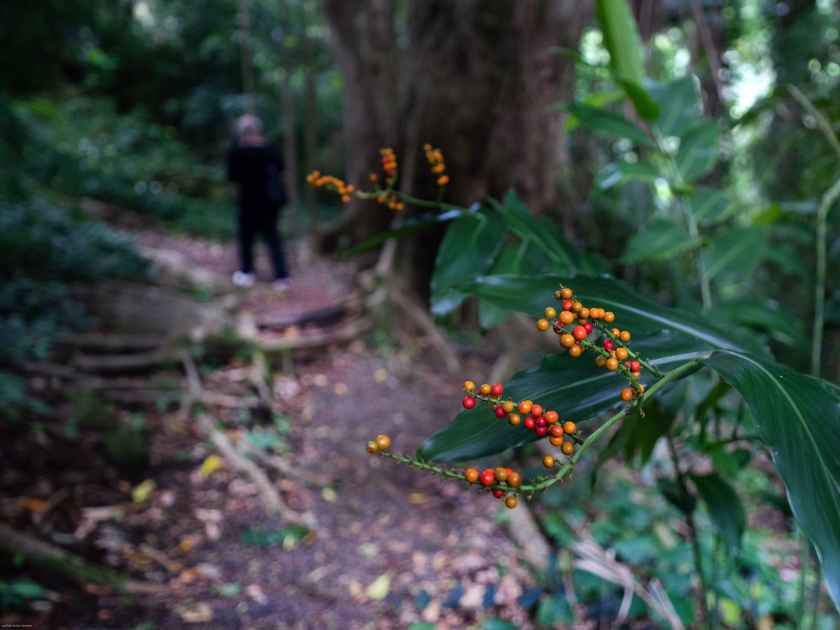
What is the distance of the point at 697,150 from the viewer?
1373mm

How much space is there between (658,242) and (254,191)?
4165mm

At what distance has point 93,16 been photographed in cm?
424

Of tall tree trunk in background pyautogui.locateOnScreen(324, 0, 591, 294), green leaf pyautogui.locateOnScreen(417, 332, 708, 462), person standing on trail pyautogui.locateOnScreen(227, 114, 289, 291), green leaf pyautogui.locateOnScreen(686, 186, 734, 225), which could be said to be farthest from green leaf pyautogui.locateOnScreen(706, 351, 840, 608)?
person standing on trail pyautogui.locateOnScreen(227, 114, 289, 291)

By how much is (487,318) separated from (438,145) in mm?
2794

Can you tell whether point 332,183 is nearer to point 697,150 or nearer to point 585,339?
point 585,339

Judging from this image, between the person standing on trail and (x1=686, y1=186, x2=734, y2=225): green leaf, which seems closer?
(x1=686, y1=186, x2=734, y2=225): green leaf

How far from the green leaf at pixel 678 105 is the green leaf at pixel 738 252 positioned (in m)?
0.27

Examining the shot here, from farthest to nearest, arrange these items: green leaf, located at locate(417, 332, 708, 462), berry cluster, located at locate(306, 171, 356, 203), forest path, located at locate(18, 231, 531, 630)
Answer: forest path, located at locate(18, 231, 531, 630)
berry cluster, located at locate(306, 171, 356, 203)
green leaf, located at locate(417, 332, 708, 462)

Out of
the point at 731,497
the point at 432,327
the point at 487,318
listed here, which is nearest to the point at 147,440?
the point at 432,327

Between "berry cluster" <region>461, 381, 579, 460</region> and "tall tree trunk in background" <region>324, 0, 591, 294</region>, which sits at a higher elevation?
"tall tree trunk in background" <region>324, 0, 591, 294</region>

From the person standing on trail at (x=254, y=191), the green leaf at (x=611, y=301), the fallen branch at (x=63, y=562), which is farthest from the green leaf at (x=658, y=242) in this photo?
the person standing on trail at (x=254, y=191)

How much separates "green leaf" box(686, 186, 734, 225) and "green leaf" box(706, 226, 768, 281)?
6 centimetres

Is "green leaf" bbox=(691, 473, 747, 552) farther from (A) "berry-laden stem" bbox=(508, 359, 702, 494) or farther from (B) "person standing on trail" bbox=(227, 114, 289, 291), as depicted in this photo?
(B) "person standing on trail" bbox=(227, 114, 289, 291)

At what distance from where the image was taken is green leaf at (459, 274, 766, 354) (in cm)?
77
